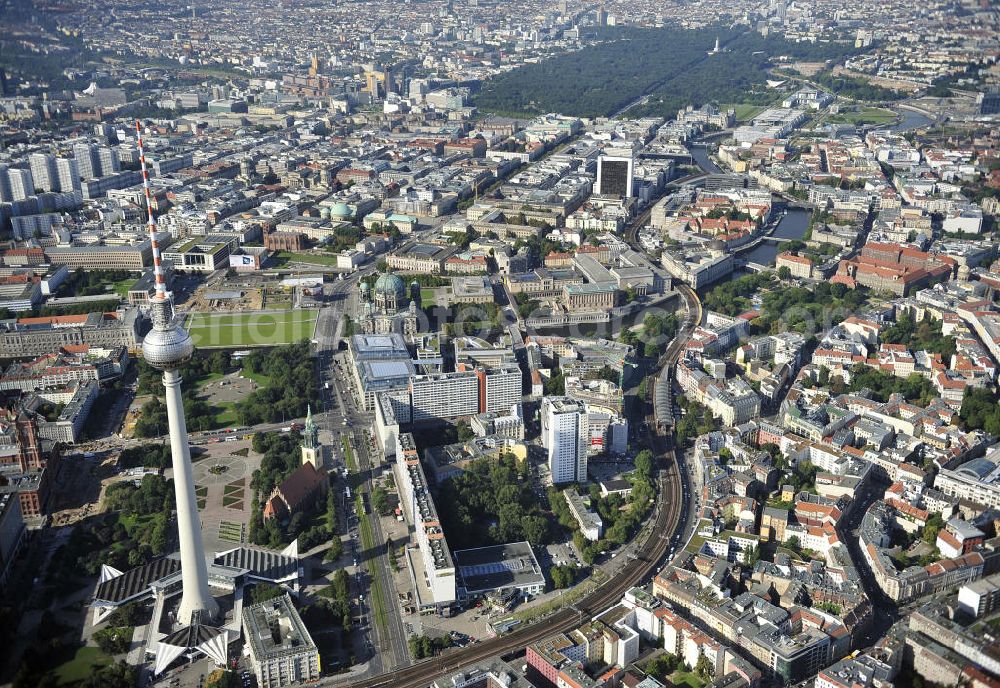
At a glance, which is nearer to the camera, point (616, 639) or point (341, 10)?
point (616, 639)

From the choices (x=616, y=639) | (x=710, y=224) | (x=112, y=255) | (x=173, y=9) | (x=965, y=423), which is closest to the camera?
(x=616, y=639)

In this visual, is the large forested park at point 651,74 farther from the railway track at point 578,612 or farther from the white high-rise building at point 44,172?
the railway track at point 578,612

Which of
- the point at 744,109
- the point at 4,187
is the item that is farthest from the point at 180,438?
the point at 744,109

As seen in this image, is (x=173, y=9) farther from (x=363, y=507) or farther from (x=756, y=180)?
(x=363, y=507)

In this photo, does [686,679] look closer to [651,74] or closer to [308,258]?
[308,258]

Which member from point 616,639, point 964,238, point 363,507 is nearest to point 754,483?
point 616,639

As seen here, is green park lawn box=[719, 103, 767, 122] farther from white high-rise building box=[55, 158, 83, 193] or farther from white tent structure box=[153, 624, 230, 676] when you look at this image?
white tent structure box=[153, 624, 230, 676]

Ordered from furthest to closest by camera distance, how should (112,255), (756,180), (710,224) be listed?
(756,180), (710,224), (112,255)
